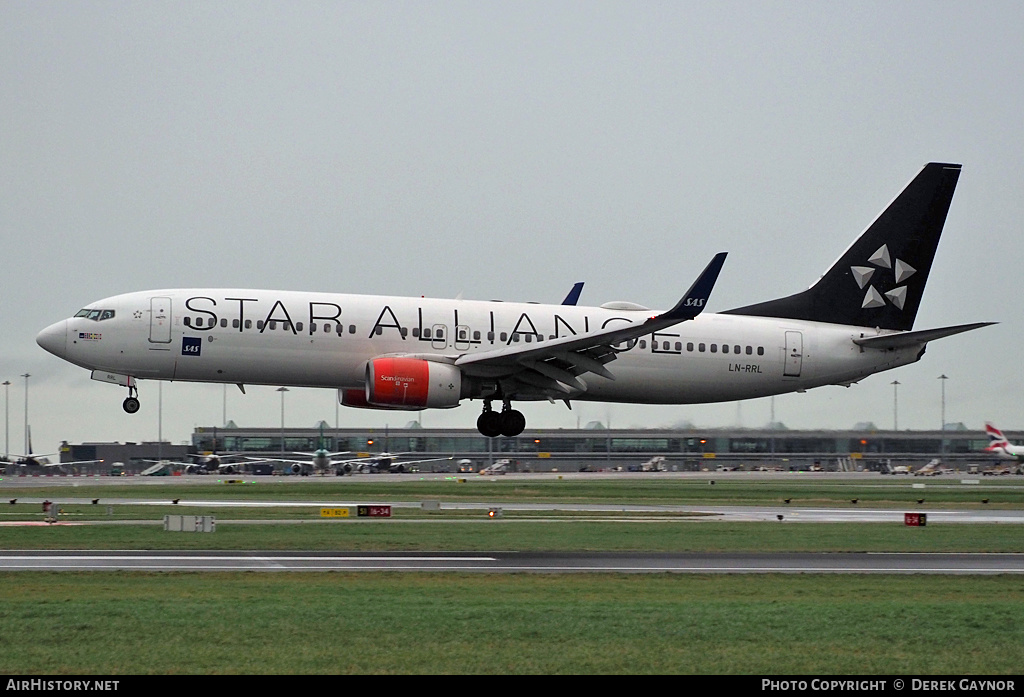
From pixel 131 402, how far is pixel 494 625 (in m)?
28.4

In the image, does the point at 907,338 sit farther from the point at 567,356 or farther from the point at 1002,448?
the point at 1002,448

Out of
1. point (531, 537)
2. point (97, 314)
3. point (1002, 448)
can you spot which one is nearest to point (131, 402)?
point (97, 314)

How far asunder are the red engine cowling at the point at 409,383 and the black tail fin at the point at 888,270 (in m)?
13.0

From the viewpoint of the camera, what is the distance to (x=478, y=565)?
25.8 metres

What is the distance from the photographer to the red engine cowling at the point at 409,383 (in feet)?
136

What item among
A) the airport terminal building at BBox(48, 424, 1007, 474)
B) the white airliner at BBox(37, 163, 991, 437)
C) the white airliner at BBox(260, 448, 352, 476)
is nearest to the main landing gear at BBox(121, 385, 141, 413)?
the white airliner at BBox(37, 163, 991, 437)

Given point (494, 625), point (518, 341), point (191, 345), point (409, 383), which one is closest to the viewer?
point (494, 625)

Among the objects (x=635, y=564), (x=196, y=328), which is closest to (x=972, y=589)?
(x=635, y=564)

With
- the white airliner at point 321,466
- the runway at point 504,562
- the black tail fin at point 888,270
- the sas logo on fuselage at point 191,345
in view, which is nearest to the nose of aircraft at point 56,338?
the sas logo on fuselage at point 191,345

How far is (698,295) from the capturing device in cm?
3912

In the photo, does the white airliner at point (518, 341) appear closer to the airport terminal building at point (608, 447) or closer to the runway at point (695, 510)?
the runway at point (695, 510)

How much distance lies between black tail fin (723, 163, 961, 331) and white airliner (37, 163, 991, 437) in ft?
0.19
